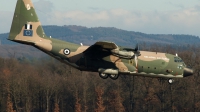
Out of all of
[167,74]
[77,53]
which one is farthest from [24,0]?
[167,74]

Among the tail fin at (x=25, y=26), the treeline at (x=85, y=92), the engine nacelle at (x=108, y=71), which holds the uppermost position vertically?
the tail fin at (x=25, y=26)

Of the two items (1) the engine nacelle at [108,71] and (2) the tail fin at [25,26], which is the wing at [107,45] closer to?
(1) the engine nacelle at [108,71]

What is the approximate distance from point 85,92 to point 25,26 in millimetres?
41657

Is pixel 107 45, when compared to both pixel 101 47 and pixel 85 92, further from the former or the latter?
pixel 85 92

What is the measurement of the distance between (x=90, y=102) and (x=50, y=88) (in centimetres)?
755

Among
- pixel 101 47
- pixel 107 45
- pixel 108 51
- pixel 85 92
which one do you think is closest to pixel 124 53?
pixel 108 51

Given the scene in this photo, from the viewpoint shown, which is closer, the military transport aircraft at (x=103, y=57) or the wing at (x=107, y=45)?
the wing at (x=107, y=45)

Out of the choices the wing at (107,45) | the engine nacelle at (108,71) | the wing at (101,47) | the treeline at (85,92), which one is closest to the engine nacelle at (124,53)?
the wing at (101,47)

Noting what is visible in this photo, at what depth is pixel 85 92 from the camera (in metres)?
92.3

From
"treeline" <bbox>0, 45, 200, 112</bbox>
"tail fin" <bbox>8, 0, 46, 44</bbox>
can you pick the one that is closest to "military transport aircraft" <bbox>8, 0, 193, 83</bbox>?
"tail fin" <bbox>8, 0, 46, 44</bbox>

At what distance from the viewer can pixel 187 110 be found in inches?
3497

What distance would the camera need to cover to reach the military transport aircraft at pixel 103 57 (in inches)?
1945

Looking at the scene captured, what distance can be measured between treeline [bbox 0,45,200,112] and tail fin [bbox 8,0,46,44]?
3427cm

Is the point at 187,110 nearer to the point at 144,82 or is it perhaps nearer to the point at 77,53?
the point at 144,82
